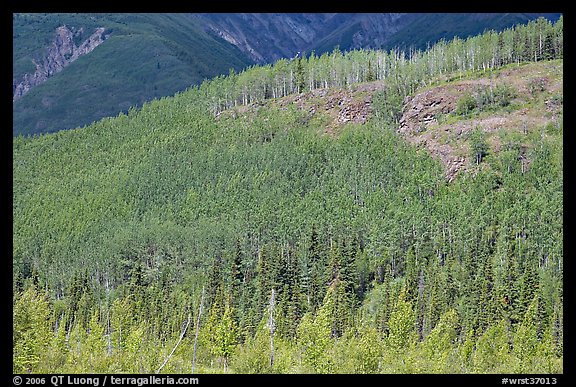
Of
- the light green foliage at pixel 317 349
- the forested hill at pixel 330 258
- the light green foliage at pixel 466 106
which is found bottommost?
the forested hill at pixel 330 258

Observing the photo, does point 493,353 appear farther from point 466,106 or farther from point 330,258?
point 466,106

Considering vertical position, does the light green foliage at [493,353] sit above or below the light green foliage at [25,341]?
below

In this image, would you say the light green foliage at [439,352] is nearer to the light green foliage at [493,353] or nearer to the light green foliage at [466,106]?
the light green foliage at [493,353]

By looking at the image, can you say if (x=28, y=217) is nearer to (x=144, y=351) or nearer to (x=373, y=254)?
(x=373, y=254)

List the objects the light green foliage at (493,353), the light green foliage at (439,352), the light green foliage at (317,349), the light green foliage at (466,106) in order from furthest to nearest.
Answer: the light green foliage at (466,106)
the light green foliage at (493,353)
the light green foliage at (439,352)
the light green foliage at (317,349)

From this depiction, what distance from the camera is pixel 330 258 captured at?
136 metres

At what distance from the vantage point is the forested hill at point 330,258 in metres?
81.2

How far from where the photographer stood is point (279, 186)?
593ft

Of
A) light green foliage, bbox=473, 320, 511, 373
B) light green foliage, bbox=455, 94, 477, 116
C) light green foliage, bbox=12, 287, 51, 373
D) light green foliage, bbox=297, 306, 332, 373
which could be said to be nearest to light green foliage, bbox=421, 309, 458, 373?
light green foliage, bbox=473, 320, 511, 373

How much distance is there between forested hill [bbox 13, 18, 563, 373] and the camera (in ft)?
267

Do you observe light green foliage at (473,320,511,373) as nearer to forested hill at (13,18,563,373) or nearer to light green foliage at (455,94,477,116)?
forested hill at (13,18,563,373)

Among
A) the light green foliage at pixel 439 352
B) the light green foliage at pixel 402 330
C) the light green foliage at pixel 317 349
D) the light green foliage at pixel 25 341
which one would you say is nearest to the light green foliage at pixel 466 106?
the light green foliage at pixel 402 330

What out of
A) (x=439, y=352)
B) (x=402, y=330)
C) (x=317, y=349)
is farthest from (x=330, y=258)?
(x=317, y=349)

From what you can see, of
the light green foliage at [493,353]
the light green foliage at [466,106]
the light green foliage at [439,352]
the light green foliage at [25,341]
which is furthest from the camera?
the light green foliage at [466,106]
